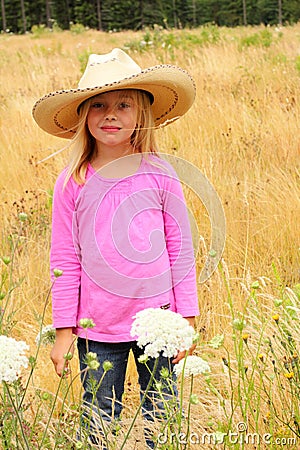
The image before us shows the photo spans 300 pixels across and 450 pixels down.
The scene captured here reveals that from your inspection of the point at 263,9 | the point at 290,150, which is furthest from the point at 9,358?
the point at 263,9

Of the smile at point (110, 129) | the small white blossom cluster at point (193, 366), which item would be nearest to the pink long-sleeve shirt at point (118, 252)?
the smile at point (110, 129)

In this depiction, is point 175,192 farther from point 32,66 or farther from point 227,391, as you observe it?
point 32,66

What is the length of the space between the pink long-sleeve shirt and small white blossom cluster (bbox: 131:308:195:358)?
64 centimetres

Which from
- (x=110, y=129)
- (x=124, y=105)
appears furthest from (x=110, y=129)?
(x=124, y=105)

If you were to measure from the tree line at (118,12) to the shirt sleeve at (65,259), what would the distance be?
3864cm

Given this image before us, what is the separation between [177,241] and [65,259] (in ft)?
1.08

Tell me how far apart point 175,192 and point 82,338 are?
51 cm

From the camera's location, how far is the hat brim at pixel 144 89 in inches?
73.4

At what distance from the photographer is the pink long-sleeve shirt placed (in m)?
1.82

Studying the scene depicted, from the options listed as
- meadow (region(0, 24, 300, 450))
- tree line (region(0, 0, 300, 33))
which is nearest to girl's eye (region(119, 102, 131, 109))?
meadow (region(0, 24, 300, 450))

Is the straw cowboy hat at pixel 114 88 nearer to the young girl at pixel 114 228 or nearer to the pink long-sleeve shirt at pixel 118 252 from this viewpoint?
the young girl at pixel 114 228

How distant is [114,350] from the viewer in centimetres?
185

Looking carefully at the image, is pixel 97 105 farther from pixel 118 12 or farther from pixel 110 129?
pixel 118 12

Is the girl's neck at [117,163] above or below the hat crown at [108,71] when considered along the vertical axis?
below
